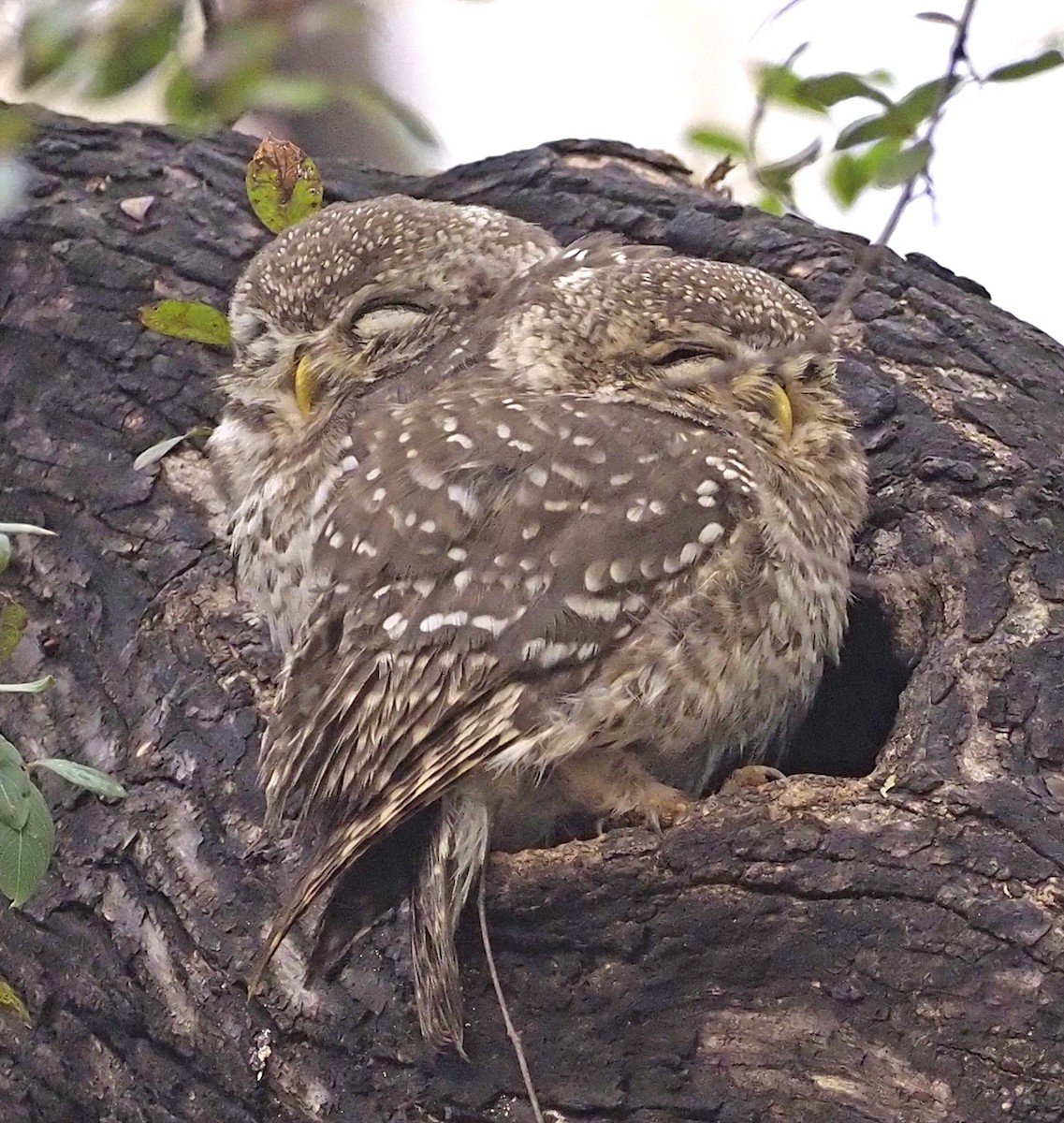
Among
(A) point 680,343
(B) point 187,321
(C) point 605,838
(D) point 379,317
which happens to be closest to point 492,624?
(C) point 605,838

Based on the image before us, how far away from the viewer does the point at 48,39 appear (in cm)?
216

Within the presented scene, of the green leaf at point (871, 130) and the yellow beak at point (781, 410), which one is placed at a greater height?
the green leaf at point (871, 130)

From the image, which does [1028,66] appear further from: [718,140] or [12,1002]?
[12,1002]

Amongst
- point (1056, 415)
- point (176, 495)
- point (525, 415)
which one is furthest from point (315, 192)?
point (1056, 415)

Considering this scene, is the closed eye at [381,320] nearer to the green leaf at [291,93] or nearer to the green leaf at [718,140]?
the green leaf at [291,93]

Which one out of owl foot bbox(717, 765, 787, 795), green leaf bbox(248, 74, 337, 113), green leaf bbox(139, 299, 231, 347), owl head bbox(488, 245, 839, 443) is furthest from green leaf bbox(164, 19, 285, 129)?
owl foot bbox(717, 765, 787, 795)

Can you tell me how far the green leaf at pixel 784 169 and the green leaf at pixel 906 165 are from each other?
0.08m

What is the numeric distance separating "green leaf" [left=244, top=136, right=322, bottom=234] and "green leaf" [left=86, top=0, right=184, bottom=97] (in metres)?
0.25

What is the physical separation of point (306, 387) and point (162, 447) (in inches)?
11.2

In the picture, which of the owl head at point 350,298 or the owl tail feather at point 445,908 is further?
the owl head at point 350,298

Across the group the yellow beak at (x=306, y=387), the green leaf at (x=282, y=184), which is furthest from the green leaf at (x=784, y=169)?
the green leaf at (x=282, y=184)

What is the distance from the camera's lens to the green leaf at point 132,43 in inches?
95.7

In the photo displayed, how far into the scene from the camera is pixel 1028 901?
5.51ft

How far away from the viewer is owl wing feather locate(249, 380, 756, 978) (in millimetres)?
1910
